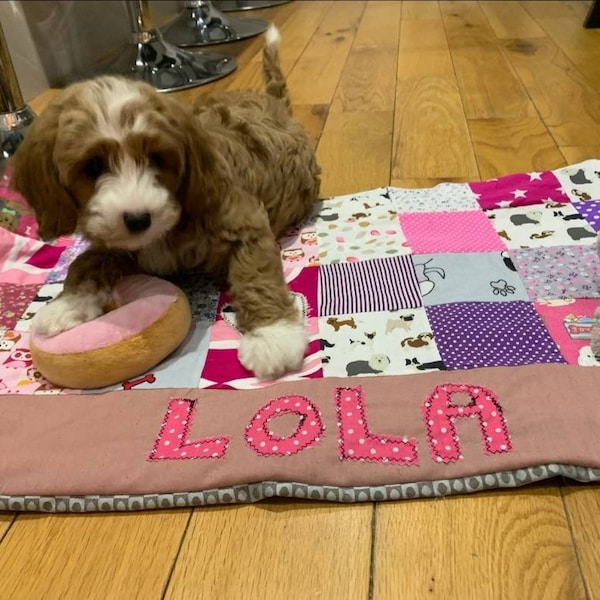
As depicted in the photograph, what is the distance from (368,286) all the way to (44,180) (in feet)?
2.41

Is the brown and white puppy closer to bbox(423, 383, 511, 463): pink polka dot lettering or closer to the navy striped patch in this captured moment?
the navy striped patch

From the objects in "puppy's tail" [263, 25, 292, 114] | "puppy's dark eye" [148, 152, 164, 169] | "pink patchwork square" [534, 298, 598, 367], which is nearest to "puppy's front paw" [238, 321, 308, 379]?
"puppy's dark eye" [148, 152, 164, 169]

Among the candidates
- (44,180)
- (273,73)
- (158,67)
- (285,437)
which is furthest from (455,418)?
(158,67)

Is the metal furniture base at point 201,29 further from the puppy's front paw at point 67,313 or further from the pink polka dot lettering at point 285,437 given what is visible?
the pink polka dot lettering at point 285,437

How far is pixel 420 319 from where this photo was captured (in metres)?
1.40

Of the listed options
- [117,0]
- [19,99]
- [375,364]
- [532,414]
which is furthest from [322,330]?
[117,0]

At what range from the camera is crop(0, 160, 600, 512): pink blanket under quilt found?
1060 millimetres

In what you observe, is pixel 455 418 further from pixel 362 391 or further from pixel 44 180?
pixel 44 180

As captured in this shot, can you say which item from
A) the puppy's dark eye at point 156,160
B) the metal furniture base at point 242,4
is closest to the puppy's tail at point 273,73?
the puppy's dark eye at point 156,160

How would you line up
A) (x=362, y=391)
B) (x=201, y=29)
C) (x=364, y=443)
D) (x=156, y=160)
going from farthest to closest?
(x=201, y=29), (x=156, y=160), (x=362, y=391), (x=364, y=443)

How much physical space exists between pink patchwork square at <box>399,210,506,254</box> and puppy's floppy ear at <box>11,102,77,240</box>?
83 centimetres

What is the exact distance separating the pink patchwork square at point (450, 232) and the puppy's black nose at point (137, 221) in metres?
0.69

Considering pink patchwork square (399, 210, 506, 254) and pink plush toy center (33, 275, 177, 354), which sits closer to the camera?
pink plush toy center (33, 275, 177, 354)

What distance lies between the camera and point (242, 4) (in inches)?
200
